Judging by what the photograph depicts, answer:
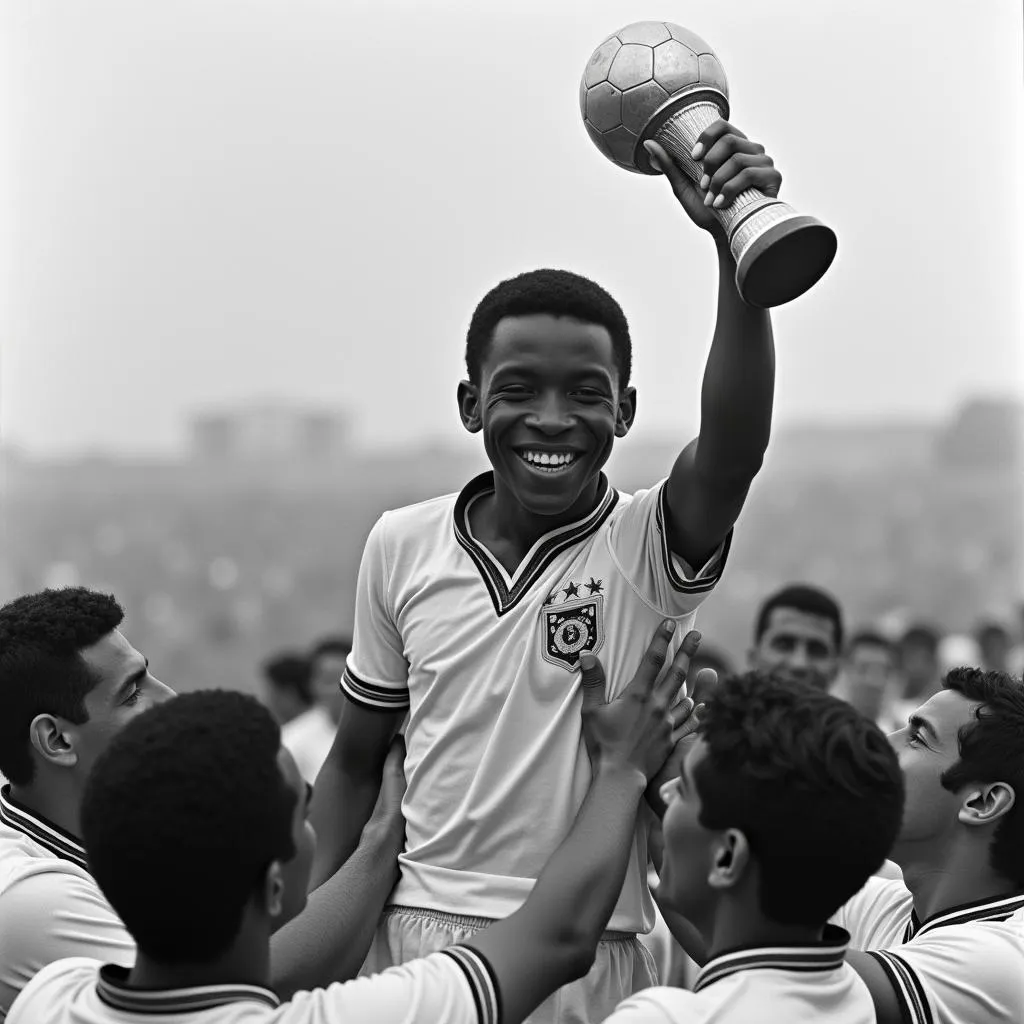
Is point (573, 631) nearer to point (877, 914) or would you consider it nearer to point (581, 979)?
point (581, 979)

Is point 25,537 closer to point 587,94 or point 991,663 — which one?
point 991,663

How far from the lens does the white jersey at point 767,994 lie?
2.15 meters

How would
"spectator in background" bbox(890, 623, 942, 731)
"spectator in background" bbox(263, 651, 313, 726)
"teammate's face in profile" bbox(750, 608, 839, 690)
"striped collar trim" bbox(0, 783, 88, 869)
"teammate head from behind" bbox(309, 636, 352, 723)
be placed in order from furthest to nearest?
"spectator in background" bbox(263, 651, 313, 726)
"spectator in background" bbox(890, 623, 942, 731)
"teammate head from behind" bbox(309, 636, 352, 723)
"teammate's face in profile" bbox(750, 608, 839, 690)
"striped collar trim" bbox(0, 783, 88, 869)

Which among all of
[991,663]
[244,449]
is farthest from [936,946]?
[244,449]

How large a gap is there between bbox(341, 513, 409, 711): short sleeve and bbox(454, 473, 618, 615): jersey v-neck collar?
190 mm

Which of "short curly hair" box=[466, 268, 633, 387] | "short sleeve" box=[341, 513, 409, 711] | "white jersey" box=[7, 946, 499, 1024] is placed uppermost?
"short curly hair" box=[466, 268, 633, 387]

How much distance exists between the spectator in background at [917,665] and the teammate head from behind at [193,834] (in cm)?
697

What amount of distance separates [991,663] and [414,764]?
6.95 meters

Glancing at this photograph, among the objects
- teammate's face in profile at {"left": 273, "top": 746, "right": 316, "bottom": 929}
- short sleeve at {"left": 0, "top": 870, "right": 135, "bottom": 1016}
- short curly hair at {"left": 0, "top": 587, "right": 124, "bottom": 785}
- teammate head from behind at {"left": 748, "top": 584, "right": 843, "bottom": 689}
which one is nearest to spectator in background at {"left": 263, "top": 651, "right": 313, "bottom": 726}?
teammate head from behind at {"left": 748, "top": 584, "right": 843, "bottom": 689}

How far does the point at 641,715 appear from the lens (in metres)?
2.68

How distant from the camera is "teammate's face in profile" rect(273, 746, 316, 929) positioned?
2.24 m

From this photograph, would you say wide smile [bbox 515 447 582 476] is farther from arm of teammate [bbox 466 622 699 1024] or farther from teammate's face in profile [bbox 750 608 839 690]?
teammate's face in profile [bbox 750 608 839 690]

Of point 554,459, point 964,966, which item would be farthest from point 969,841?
point 554,459

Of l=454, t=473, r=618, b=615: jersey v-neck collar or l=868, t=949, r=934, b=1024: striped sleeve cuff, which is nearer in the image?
l=868, t=949, r=934, b=1024: striped sleeve cuff
